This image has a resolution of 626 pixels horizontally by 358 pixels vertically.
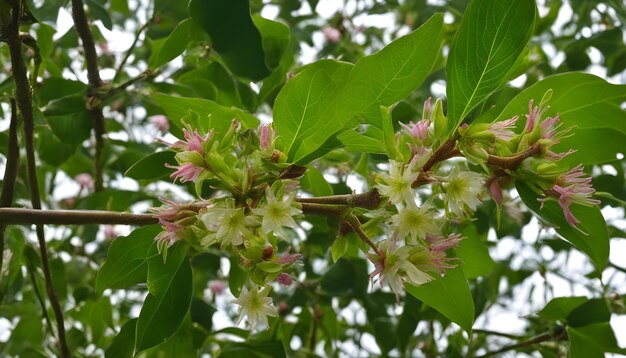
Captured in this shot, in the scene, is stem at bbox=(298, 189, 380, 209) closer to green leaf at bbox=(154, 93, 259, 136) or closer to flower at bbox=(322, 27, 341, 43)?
green leaf at bbox=(154, 93, 259, 136)

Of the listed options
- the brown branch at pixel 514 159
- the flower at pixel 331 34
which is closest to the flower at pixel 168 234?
the brown branch at pixel 514 159

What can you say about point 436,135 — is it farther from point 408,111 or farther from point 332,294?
point 332,294

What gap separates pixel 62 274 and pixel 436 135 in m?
0.55

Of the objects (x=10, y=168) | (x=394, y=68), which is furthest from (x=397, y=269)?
(x=10, y=168)

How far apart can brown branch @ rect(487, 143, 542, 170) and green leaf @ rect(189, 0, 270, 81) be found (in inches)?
9.2

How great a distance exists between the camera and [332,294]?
0.90 meters

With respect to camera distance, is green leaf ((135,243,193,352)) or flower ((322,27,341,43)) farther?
flower ((322,27,341,43))

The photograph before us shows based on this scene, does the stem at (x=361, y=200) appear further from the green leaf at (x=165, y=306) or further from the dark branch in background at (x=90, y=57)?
the dark branch in background at (x=90, y=57)

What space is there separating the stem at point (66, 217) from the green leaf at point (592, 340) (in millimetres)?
454

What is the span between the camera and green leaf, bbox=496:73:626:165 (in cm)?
52

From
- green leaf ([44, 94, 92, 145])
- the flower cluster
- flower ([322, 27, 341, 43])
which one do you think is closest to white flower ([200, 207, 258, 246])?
the flower cluster

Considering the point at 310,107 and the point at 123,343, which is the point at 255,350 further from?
the point at 310,107

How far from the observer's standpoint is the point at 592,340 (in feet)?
2.33

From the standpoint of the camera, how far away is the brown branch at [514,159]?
1.48 feet
